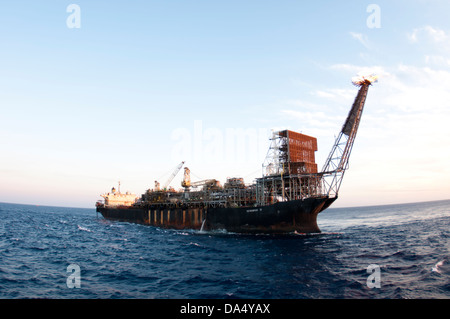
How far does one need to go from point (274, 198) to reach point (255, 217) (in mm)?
6440

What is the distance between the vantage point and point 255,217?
4750 centimetres

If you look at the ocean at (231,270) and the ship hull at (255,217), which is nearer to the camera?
the ocean at (231,270)

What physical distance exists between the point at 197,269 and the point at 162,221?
149 ft

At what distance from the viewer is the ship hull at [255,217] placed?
44.4 meters

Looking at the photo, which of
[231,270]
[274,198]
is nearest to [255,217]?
[274,198]

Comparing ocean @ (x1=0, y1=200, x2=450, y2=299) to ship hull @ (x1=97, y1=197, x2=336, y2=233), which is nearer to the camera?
ocean @ (x1=0, y1=200, x2=450, y2=299)

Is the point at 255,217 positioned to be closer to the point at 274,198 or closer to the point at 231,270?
the point at 274,198

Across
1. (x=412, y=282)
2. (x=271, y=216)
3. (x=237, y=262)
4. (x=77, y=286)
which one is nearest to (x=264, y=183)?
(x=271, y=216)

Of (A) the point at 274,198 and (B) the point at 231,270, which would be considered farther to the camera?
(A) the point at 274,198

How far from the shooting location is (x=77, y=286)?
2033 centimetres

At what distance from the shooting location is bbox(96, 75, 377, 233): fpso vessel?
4484 centimetres

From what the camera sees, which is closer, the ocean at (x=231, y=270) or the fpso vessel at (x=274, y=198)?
the ocean at (x=231, y=270)
